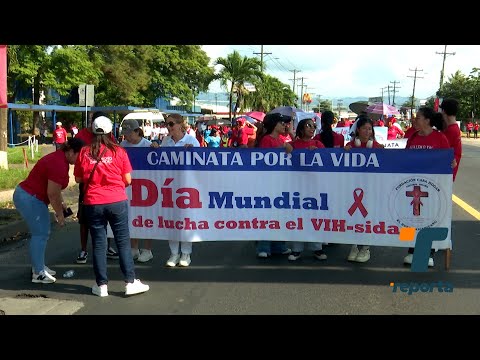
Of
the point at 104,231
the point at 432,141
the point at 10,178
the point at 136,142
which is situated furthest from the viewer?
the point at 10,178

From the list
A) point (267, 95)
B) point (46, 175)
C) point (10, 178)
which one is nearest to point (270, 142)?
point (46, 175)

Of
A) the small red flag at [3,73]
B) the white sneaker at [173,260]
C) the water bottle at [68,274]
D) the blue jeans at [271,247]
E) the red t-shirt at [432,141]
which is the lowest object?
the water bottle at [68,274]

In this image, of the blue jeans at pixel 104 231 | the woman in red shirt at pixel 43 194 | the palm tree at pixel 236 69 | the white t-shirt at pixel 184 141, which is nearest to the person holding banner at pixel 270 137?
the white t-shirt at pixel 184 141

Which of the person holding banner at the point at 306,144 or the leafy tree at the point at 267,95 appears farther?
the leafy tree at the point at 267,95

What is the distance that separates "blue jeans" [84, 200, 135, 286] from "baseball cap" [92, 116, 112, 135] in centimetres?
73

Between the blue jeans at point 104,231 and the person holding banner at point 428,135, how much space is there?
336cm

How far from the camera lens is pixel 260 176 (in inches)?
255

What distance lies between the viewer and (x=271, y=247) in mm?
7133

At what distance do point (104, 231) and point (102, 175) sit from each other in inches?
24.5

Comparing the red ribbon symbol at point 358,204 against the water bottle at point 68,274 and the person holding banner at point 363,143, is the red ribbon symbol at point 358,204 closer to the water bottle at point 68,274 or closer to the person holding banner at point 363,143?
the person holding banner at point 363,143

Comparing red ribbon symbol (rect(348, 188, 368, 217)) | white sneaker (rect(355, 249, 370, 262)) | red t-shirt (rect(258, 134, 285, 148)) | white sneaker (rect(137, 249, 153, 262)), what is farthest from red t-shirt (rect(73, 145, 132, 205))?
white sneaker (rect(355, 249, 370, 262))

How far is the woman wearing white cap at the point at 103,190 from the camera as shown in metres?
5.23

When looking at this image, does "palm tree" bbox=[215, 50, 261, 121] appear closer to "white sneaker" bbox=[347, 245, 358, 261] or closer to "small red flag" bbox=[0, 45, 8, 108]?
"small red flag" bbox=[0, 45, 8, 108]

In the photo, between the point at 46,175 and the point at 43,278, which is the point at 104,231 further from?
the point at 43,278
